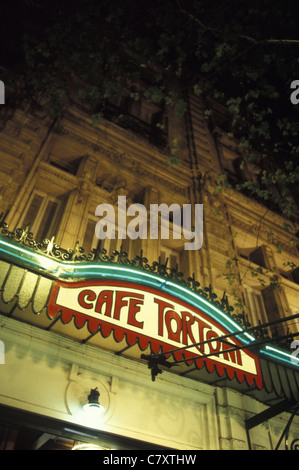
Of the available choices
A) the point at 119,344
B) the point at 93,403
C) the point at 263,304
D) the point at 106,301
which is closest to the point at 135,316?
the point at 106,301

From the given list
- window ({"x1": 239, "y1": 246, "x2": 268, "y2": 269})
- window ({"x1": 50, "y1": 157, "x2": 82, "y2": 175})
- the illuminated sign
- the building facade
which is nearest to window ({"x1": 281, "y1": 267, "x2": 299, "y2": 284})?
the building facade

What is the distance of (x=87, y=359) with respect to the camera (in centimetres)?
620

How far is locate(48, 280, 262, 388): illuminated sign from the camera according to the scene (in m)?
5.09

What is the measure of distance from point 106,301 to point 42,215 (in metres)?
4.42

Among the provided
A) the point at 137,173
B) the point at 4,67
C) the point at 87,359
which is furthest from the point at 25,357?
the point at 4,67

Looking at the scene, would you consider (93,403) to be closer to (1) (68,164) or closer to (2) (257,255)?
(1) (68,164)

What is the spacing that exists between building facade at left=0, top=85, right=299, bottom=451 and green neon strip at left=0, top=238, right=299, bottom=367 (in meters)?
0.02

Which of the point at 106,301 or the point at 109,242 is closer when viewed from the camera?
the point at 106,301

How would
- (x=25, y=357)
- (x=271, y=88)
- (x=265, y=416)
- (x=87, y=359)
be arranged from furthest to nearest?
(x=271, y=88) < (x=265, y=416) < (x=87, y=359) < (x=25, y=357)

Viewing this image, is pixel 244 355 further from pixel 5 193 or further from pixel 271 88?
pixel 271 88

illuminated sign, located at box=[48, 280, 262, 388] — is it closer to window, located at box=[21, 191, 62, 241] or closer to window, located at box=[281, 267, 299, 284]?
window, located at box=[21, 191, 62, 241]

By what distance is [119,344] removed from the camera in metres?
6.18

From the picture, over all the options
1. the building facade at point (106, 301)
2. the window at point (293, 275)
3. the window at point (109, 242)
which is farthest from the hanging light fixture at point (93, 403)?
the window at point (293, 275)

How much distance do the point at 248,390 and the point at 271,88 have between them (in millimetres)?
10631
